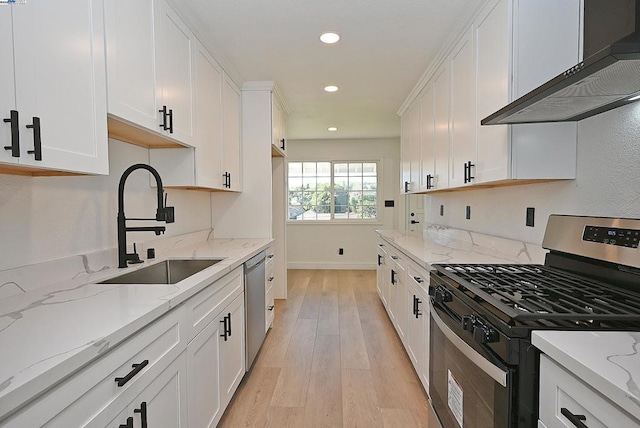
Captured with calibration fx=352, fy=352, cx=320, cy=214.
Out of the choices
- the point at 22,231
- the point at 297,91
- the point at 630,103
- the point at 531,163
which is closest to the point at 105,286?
the point at 22,231

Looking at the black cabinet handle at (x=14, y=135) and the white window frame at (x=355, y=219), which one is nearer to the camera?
the black cabinet handle at (x=14, y=135)

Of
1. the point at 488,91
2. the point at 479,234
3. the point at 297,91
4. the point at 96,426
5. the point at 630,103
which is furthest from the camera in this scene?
the point at 297,91

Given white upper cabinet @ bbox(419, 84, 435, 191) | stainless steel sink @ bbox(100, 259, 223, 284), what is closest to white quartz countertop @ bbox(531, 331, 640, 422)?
stainless steel sink @ bbox(100, 259, 223, 284)

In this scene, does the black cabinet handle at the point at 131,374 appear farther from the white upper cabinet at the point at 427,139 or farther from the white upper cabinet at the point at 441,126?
the white upper cabinet at the point at 427,139

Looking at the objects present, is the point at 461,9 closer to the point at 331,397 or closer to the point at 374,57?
the point at 374,57

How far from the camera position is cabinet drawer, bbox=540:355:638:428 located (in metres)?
0.69

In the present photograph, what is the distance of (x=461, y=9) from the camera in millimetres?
2166

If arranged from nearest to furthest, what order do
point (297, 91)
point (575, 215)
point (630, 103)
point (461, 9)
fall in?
point (630, 103)
point (575, 215)
point (461, 9)
point (297, 91)

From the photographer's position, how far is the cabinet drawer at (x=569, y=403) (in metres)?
0.69

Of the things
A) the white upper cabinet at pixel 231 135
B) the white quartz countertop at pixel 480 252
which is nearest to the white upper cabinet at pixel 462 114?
the white quartz countertop at pixel 480 252

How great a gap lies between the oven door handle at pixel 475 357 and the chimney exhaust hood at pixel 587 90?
2.93ft

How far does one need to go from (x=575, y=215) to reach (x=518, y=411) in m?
1.11

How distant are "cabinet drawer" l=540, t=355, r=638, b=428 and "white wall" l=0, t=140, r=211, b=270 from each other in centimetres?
182

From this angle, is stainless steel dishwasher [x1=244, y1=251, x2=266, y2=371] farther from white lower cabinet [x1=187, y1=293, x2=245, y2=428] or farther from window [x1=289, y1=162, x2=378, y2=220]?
window [x1=289, y1=162, x2=378, y2=220]
